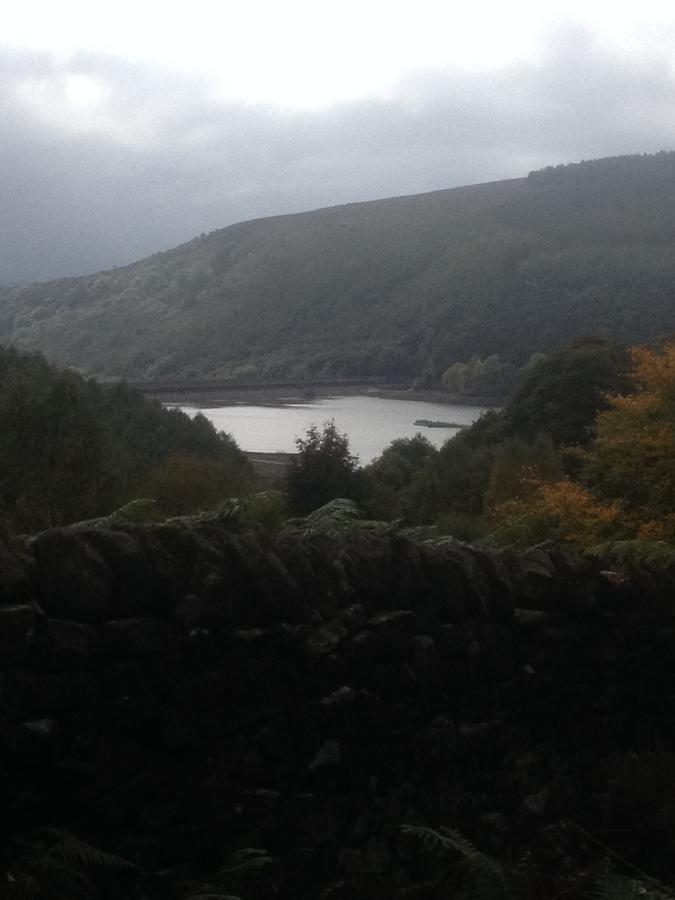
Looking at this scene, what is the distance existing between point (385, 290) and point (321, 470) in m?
65.2

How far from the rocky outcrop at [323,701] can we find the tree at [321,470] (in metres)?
22.2

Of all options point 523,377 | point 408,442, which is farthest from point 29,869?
point 408,442

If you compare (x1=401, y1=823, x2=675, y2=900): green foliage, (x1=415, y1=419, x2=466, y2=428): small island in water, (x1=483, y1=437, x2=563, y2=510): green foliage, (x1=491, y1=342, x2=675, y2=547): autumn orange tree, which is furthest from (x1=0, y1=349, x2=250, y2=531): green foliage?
(x1=401, y1=823, x2=675, y2=900): green foliage

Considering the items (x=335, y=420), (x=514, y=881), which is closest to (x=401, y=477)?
(x=335, y=420)

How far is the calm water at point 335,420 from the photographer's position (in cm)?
3881

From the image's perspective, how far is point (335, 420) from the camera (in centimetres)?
3844

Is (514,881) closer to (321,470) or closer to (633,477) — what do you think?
(633,477)

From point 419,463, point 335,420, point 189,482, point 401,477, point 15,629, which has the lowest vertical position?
point 401,477

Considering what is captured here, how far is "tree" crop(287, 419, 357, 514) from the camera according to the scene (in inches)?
1214

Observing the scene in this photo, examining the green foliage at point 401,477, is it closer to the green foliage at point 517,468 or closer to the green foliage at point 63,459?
the green foliage at point 517,468

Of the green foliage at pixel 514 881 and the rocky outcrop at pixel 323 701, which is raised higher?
the rocky outcrop at pixel 323 701

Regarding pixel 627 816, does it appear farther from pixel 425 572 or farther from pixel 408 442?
pixel 408 442

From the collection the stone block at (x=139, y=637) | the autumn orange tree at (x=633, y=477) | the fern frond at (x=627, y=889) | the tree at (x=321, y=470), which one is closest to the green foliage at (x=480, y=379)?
the tree at (x=321, y=470)

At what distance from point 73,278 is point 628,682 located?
278ft
